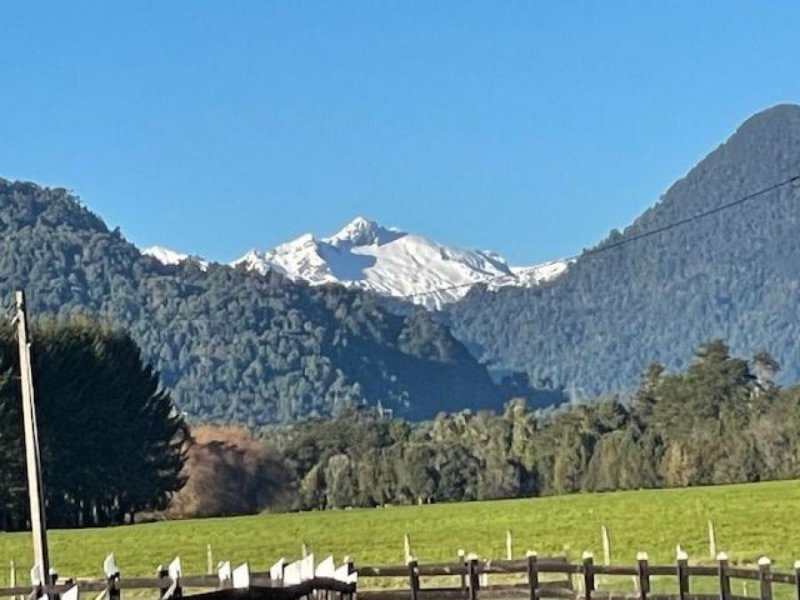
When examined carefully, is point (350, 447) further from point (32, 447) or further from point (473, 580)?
point (473, 580)

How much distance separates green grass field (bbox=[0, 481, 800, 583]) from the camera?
50.5 metres

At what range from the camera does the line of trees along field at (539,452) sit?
11031cm

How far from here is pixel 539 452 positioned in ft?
414

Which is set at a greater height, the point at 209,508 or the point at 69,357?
the point at 69,357

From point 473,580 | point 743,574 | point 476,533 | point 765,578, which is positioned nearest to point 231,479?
point 476,533

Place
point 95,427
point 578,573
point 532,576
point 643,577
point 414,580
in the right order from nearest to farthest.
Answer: point 643,577 → point 532,576 → point 414,580 → point 578,573 → point 95,427

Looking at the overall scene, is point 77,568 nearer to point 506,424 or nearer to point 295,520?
point 295,520

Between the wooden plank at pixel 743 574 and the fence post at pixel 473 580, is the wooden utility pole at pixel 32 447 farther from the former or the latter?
the wooden plank at pixel 743 574

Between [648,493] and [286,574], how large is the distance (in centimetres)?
7418

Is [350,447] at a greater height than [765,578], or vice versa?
[350,447]

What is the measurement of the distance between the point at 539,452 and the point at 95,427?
4282 centimetres

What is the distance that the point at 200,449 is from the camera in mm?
115062

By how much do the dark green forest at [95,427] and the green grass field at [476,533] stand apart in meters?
10.8

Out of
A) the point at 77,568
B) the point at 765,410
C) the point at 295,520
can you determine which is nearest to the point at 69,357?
the point at 295,520
